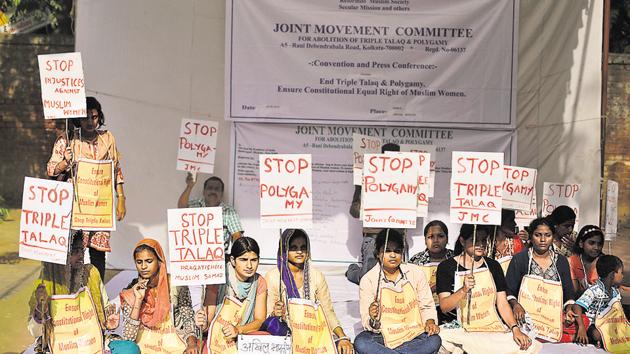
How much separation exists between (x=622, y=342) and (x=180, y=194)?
4.21 meters

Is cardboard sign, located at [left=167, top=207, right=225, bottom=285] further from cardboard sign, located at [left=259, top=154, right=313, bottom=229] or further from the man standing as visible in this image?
the man standing

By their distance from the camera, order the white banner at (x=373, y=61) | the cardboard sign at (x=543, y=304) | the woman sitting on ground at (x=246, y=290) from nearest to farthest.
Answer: the woman sitting on ground at (x=246, y=290), the cardboard sign at (x=543, y=304), the white banner at (x=373, y=61)

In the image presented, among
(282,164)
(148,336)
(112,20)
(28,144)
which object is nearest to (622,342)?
(282,164)

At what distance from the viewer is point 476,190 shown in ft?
19.8

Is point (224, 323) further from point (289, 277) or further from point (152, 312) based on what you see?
point (289, 277)

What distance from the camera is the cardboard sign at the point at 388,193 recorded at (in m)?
5.82

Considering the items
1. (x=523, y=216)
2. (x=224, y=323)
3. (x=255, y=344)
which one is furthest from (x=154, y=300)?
(x=523, y=216)

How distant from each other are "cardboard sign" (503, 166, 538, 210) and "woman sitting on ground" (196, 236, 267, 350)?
2.14 m

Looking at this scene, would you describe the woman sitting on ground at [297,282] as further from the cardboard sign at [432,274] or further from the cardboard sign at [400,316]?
the cardboard sign at [432,274]

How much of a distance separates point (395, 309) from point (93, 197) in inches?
82.5

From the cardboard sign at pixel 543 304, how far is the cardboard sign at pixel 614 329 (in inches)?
11.7

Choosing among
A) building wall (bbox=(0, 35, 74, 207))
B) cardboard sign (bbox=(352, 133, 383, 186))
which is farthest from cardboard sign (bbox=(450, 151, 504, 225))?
building wall (bbox=(0, 35, 74, 207))

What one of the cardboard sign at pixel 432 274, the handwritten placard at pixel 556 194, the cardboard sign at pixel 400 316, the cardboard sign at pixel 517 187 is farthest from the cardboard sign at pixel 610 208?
the cardboard sign at pixel 400 316

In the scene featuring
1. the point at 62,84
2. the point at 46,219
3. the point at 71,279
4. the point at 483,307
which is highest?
the point at 62,84
